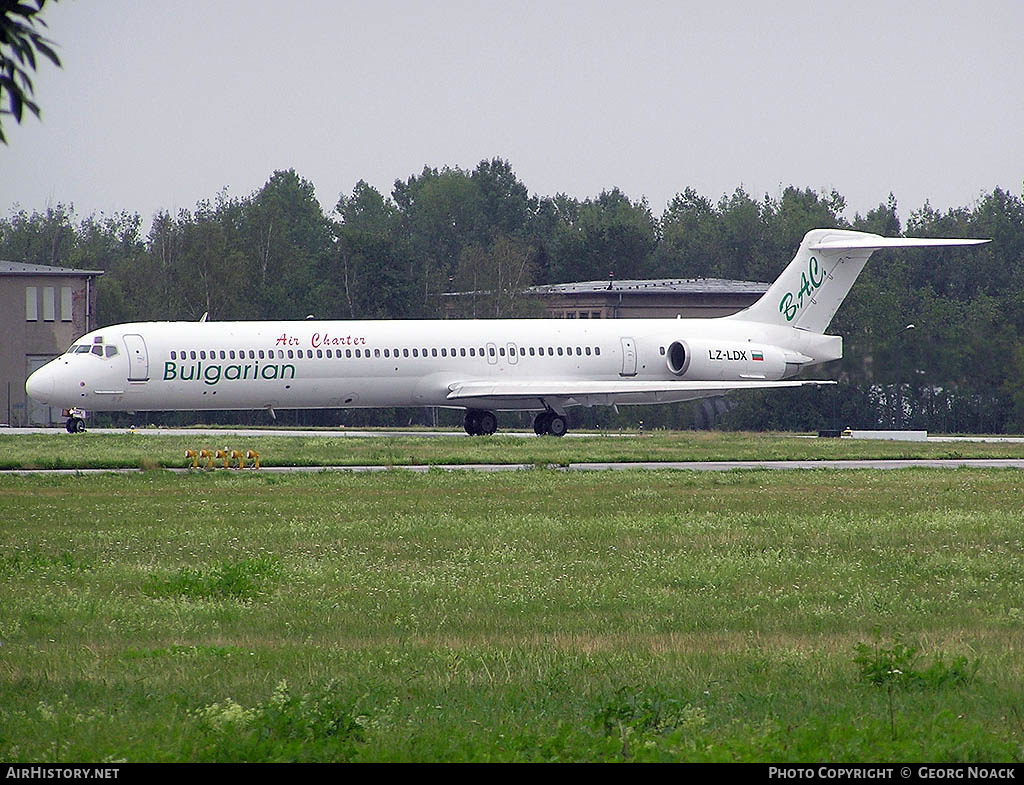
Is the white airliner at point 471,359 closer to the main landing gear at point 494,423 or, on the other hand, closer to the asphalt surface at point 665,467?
the main landing gear at point 494,423

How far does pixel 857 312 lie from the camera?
203 ft

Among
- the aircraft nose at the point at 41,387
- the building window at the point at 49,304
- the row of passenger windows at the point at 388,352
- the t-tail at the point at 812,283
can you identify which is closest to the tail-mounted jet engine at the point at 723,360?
the t-tail at the point at 812,283

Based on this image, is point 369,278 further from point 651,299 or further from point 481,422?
point 481,422

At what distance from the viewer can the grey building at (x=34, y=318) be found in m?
65.1

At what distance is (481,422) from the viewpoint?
147ft

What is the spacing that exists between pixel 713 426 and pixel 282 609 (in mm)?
51916

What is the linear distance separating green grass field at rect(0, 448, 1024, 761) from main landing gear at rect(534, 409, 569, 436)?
69.0ft

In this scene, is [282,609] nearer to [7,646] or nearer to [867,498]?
[7,646]

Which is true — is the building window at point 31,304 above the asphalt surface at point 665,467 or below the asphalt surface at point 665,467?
above

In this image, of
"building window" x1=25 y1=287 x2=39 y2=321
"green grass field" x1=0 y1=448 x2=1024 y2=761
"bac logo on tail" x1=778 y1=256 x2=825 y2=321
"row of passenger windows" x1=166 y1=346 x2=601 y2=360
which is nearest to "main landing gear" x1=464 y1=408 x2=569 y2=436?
"row of passenger windows" x1=166 y1=346 x2=601 y2=360

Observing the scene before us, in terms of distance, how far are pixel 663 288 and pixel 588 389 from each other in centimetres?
4105

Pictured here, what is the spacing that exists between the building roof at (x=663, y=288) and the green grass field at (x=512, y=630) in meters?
58.4

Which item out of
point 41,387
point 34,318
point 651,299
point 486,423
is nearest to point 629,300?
point 651,299
